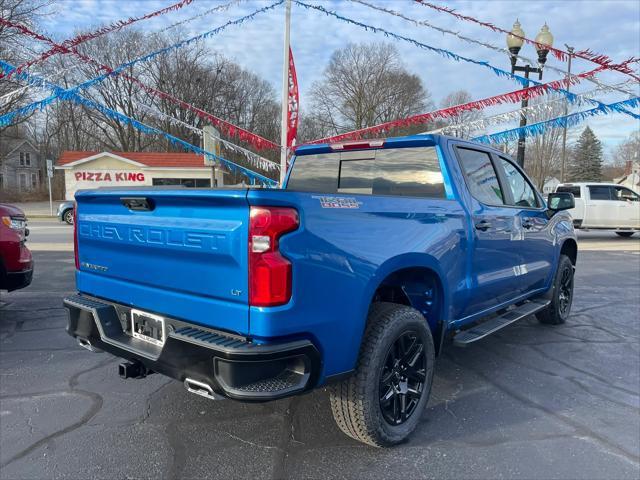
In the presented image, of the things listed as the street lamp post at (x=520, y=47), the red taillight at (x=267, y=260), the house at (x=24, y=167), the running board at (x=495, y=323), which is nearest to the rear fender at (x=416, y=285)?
the running board at (x=495, y=323)

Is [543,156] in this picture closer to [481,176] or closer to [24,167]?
[481,176]

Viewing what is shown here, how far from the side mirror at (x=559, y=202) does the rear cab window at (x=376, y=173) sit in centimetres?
213

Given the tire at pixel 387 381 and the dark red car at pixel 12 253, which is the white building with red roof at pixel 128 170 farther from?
the tire at pixel 387 381

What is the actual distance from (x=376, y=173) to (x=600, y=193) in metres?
15.8

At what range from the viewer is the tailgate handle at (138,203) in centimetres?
254

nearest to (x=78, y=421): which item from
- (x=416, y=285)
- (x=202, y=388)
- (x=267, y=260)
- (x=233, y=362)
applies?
(x=202, y=388)

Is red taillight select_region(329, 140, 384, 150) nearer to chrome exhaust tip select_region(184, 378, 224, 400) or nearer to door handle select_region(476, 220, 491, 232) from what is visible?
door handle select_region(476, 220, 491, 232)

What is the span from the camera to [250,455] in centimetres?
268

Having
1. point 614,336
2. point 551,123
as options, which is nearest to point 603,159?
point 551,123

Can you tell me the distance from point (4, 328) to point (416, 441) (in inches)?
182

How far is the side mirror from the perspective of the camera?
4.89m

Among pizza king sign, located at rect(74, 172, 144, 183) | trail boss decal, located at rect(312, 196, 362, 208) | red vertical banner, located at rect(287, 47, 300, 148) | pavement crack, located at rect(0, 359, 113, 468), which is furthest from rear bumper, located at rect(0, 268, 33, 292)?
pizza king sign, located at rect(74, 172, 144, 183)

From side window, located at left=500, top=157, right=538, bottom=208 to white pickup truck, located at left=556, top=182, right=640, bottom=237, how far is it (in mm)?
13115

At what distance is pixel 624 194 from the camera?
1655 cm
